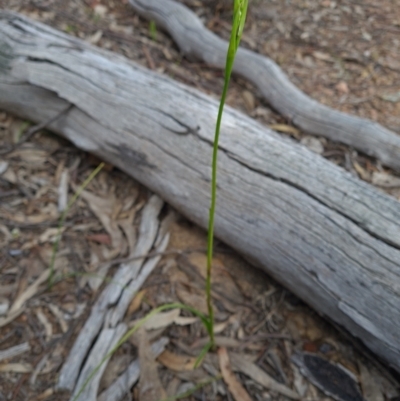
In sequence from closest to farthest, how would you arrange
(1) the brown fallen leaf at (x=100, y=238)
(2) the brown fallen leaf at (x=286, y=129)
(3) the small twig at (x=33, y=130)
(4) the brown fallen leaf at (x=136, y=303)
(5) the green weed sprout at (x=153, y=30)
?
(4) the brown fallen leaf at (x=136, y=303), (1) the brown fallen leaf at (x=100, y=238), (3) the small twig at (x=33, y=130), (2) the brown fallen leaf at (x=286, y=129), (5) the green weed sprout at (x=153, y=30)

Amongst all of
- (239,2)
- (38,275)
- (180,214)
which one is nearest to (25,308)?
(38,275)

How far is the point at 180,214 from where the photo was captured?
1.78 m

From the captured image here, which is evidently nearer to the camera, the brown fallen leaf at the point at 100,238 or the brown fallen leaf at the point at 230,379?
the brown fallen leaf at the point at 230,379

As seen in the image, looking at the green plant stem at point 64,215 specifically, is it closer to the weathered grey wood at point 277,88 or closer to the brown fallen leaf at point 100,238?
the brown fallen leaf at point 100,238

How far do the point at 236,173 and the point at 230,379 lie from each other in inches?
26.9

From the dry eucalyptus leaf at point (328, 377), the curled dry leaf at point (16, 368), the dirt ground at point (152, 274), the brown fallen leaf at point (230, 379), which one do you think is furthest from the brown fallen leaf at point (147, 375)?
the dry eucalyptus leaf at point (328, 377)

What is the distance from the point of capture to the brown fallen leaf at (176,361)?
138 centimetres

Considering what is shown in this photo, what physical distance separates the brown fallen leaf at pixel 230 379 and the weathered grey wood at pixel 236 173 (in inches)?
12.6

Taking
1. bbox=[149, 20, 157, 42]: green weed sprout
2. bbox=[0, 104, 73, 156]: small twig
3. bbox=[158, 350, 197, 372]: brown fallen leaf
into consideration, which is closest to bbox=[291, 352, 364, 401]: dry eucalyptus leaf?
bbox=[158, 350, 197, 372]: brown fallen leaf

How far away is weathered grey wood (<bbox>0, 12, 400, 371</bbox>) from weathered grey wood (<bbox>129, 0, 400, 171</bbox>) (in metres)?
0.57

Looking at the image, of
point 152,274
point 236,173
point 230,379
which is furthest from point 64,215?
point 230,379

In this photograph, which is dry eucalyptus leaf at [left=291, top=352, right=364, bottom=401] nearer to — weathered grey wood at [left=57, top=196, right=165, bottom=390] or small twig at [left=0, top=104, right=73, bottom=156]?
weathered grey wood at [left=57, top=196, right=165, bottom=390]

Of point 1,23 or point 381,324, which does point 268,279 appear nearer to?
point 381,324

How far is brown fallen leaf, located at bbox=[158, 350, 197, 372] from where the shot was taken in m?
1.38
